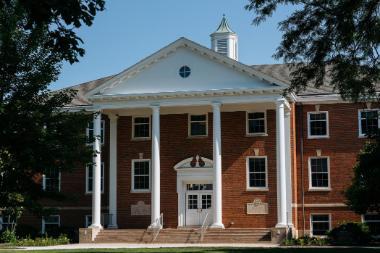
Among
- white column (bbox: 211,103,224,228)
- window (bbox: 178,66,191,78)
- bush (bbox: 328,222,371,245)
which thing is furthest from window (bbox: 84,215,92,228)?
bush (bbox: 328,222,371,245)

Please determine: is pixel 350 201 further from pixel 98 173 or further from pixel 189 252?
pixel 98 173

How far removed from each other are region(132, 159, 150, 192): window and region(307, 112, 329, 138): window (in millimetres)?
9375

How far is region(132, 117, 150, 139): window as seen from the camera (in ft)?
128

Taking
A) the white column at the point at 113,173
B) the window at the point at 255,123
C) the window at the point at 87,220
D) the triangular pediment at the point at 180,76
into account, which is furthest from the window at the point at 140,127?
the window at the point at 255,123

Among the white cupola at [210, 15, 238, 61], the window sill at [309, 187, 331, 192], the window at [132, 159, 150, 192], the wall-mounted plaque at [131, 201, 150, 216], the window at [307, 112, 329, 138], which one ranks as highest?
the white cupola at [210, 15, 238, 61]

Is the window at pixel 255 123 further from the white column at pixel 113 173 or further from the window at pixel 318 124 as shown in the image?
the white column at pixel 113 173

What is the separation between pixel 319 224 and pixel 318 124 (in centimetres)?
551

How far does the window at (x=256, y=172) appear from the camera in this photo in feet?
120

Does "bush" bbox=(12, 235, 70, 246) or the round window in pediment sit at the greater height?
the round window in pediment

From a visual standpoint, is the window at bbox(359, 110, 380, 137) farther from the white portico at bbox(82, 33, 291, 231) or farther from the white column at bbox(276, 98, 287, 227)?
the white column at bbox(276, 98, 287, 227)

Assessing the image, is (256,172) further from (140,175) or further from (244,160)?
(140,175)

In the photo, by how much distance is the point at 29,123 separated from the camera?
16344mm

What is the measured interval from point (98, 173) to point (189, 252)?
1249 cm

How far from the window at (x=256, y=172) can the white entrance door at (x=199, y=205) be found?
2.32 meters
